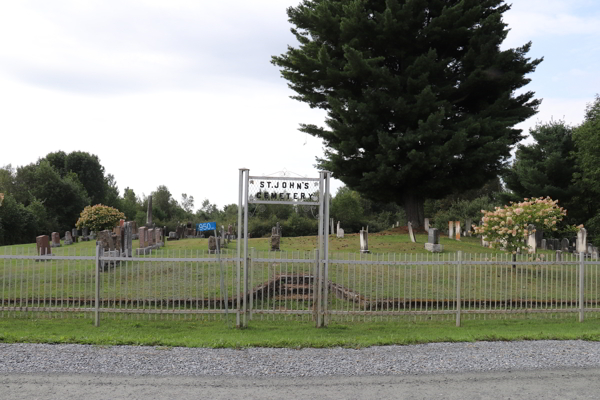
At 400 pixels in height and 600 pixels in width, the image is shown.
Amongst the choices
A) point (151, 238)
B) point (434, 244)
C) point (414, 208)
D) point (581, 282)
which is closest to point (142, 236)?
point (151, 238)

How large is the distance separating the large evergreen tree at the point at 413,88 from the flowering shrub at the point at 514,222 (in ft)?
22.5

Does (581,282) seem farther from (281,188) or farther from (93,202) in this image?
(93,202)

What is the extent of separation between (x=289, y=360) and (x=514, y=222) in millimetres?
13297

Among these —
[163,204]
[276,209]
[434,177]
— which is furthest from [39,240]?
[163,204]

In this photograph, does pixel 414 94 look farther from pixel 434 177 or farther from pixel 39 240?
pixel 39 240

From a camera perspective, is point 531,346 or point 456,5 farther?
point 456,5

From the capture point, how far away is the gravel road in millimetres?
7578

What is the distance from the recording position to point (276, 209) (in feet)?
157

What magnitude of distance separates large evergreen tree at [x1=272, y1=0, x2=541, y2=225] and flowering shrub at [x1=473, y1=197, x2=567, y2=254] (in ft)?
22.5

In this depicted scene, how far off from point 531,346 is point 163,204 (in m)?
A: 55.9

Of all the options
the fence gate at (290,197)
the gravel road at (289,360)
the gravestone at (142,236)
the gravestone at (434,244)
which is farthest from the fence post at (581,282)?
the gravestone at (142,236)

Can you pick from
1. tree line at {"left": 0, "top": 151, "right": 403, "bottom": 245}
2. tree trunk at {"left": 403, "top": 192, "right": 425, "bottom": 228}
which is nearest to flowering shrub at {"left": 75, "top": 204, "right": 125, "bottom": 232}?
tree line at {"left": 0, "top": 151, "right": 403, "bottom": 245}

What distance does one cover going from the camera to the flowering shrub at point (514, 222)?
1875cm

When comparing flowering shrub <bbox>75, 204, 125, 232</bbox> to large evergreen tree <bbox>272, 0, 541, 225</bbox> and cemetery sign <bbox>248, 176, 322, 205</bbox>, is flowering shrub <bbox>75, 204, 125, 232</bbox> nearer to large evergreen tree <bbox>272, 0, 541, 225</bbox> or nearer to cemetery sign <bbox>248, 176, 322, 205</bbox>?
large evergreen tree <bbox>272, 0, 541, 225</bbox>
